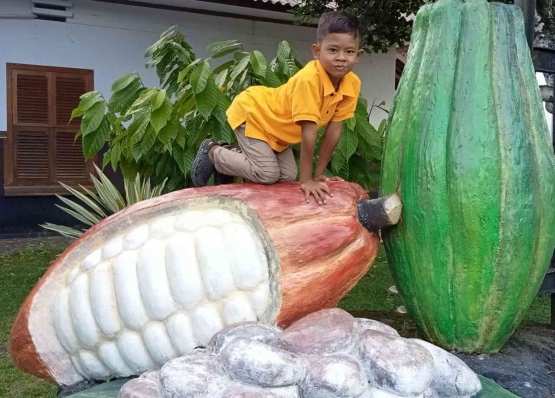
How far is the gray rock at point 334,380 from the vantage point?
1.17 metres

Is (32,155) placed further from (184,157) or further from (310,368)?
(310,368)

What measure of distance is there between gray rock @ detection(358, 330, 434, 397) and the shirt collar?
30.8 inches

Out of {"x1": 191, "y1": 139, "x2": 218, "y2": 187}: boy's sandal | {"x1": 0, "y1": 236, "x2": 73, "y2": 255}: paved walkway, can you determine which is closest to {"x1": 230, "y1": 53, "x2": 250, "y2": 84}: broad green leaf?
{"x1": 191, "y1": 139, "x2": 218, "y2": 187}: boy's sandal

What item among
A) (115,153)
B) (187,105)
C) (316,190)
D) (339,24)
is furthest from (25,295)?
(339,24)

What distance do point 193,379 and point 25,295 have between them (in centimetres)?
373

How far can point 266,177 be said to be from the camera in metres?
1.78

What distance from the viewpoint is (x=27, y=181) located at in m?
6.67

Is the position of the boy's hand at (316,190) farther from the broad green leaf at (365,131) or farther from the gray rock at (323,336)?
the broad green leaf at (365,131)

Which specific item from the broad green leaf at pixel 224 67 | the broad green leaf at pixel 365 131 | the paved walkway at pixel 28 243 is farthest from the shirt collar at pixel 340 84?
the paved walkway at pixel 28 243

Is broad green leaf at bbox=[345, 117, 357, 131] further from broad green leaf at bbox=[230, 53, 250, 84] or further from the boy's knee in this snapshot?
the boy's knee

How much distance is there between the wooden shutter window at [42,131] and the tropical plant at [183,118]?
11.1 feet

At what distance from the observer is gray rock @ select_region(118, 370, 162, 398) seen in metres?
1.22

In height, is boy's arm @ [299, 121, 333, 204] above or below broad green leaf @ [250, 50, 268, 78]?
below

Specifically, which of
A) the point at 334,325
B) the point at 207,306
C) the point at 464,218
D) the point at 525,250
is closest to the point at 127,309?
the point at 207,306
